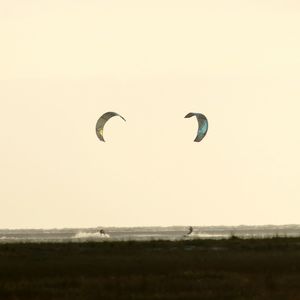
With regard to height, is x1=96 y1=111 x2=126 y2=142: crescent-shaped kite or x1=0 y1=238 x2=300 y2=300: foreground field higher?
x1=96 y1=111 x2=126 y2=142: crescent-shaped kite

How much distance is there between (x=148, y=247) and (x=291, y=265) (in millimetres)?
15176

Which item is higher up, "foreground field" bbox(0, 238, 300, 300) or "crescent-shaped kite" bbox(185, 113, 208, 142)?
"crescent-shaped kite" bbox(185, 113, 208, 142)

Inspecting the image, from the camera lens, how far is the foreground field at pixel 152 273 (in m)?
28.5

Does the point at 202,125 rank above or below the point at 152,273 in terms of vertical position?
above

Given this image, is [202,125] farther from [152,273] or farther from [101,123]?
[152,273]

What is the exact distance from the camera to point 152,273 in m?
34.2

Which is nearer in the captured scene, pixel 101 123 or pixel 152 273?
pixel 152 273

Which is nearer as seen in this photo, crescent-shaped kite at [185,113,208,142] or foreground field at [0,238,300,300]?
foreground field at [0,238,300,300]

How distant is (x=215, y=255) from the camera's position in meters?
43.8

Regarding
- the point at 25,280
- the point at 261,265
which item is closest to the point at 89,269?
the point at 25,280

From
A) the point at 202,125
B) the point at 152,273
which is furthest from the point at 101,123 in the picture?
the point at 152,273

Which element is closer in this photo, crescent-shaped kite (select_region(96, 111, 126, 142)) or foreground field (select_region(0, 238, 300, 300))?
foreground field (select_region(0, 238, 300, 300))

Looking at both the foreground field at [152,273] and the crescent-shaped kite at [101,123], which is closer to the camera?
→ the foreground field at [152,273]

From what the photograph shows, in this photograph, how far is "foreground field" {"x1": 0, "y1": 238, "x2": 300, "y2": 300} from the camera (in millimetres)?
28484
